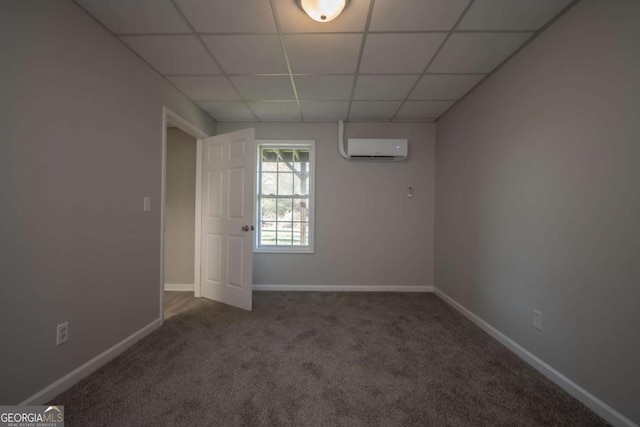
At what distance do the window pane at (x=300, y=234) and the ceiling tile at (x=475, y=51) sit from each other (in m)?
2.41

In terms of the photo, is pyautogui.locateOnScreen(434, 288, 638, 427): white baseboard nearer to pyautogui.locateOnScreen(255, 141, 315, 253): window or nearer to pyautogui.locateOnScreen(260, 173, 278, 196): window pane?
pyautogui.locateOnScreen(255, 141, 315, 253): window

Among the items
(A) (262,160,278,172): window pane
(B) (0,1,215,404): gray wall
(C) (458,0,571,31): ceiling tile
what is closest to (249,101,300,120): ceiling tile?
(A) (262,160,278,172): window pane

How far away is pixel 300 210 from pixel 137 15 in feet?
8.26

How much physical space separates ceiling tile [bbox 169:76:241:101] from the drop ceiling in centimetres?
1

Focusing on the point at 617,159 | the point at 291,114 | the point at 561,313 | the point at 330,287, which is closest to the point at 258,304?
the point at 330,287

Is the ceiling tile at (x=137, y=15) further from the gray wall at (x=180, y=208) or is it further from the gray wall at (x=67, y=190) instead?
the gray wall at (x=180, y=208)

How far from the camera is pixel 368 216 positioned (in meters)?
3.40

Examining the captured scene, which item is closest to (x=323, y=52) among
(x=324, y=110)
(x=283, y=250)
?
(x=324, y=110)

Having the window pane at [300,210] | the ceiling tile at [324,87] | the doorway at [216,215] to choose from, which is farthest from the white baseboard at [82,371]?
the ceiling tile at [324,87]

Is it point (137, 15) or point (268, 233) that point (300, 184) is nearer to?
point (268, 233)

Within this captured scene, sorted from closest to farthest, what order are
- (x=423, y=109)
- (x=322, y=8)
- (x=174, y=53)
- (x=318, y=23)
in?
(x=322, y=8)
(x=318, y=23)
(x=174, y=53)
(x=423, y=109)

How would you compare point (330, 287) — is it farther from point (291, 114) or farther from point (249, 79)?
point (249, 79)

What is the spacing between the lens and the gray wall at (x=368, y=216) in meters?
3.38

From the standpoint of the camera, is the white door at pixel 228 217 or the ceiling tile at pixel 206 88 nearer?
the ceiling tile at pixel 206 88
